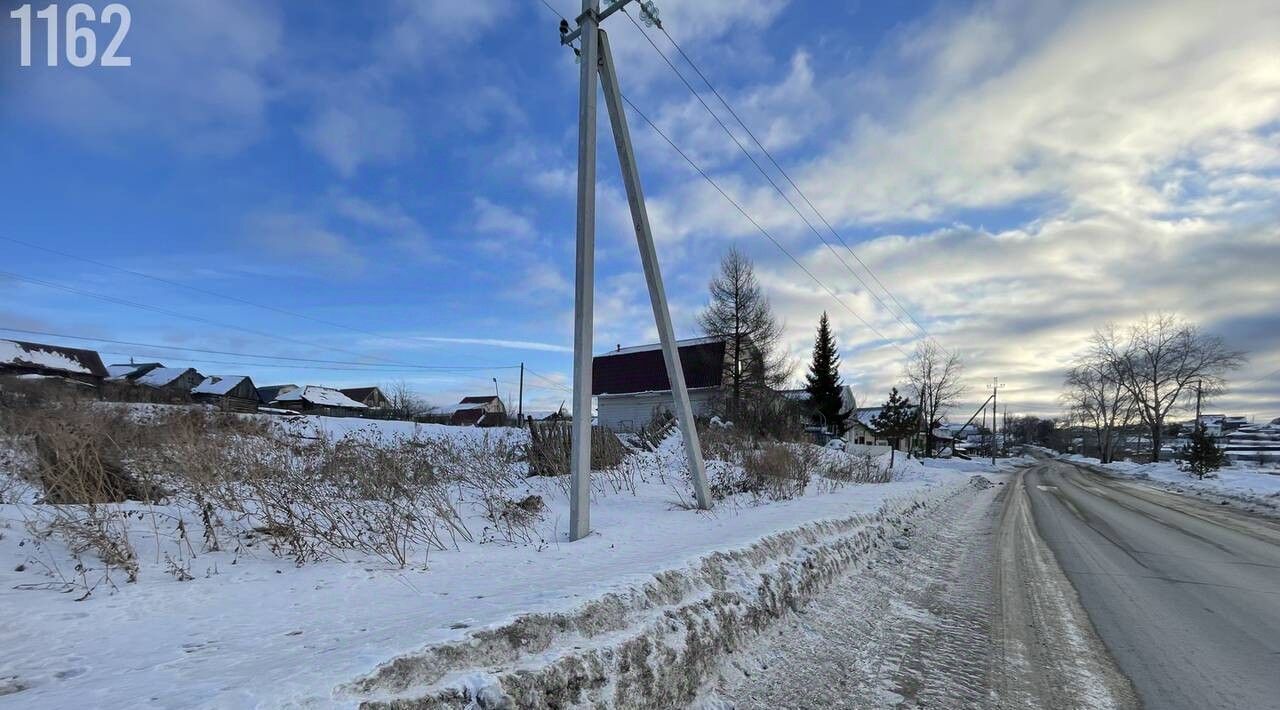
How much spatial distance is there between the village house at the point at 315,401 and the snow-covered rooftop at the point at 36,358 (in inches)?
623

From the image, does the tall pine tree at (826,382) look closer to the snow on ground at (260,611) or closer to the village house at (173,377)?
the snow on ground at (260,611)

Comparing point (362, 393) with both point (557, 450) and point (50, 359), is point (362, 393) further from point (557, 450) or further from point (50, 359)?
point (557, 450)

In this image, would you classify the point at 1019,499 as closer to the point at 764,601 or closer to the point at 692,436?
the point at 692,436

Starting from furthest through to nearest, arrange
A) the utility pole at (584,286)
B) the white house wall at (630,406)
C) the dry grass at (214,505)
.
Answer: the white house wall at (630,406), the utility pole at (584,286), the dry grass at (214,505)

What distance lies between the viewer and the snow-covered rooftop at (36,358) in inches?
1828

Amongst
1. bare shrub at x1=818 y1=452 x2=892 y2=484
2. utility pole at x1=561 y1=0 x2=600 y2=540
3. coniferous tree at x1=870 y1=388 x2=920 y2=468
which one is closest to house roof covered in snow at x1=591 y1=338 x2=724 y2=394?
coniferous tree at x1=870 y1=388 x2=920 y2=468

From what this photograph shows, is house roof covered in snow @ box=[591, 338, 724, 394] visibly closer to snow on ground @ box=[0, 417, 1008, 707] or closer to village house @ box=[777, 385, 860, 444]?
village house @ box=[777, 385, 860, 444]

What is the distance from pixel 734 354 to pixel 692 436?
24.8 meters

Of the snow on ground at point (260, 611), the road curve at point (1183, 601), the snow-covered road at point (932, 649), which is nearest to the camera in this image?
the snow on ground at point (260, 611)

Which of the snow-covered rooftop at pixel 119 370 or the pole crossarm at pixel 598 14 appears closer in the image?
the pole crossarm at pixel 598 14

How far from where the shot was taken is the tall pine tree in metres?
39.4

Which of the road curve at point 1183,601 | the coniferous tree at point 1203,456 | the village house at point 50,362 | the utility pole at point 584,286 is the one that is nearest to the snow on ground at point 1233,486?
the coniferous tree at point 1203,456

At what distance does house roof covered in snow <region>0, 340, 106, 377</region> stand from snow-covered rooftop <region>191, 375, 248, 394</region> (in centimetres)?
863

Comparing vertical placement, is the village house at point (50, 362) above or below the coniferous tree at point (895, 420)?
above
